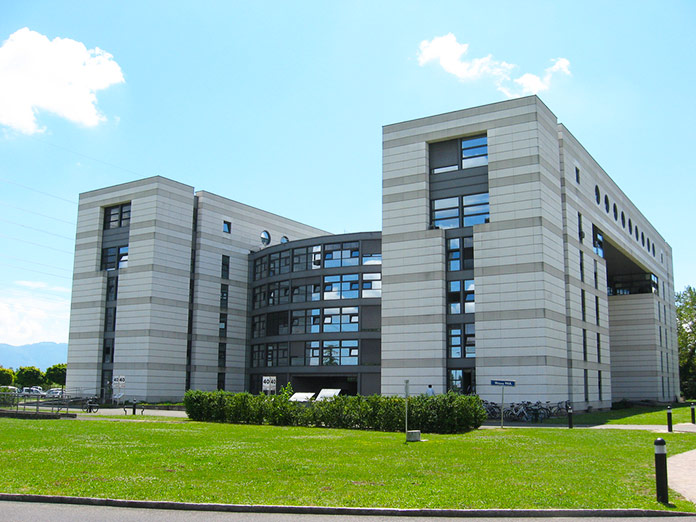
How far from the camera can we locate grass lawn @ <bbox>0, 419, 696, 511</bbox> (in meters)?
11.1

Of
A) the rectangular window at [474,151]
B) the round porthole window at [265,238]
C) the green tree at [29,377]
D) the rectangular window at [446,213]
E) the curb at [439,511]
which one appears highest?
the rectangular window at [474,151]

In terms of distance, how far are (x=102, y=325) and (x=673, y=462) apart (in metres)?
51.1

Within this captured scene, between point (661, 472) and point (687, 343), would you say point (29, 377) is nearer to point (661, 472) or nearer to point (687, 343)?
point (687, 343)

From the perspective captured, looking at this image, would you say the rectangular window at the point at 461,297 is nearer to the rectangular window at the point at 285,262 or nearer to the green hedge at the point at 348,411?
the green hedge at the point at 348,411

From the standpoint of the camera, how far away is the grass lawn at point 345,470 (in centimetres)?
1111

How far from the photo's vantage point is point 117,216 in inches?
2355

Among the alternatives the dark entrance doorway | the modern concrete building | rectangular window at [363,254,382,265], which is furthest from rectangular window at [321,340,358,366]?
rectangular window at [363,254,382,265]

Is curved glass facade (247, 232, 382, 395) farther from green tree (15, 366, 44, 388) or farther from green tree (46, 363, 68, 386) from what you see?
green tree (15, 366, 44, 388)

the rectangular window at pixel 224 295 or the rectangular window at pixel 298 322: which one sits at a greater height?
the rectangular window at pixel 224 295

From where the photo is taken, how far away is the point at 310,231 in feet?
243

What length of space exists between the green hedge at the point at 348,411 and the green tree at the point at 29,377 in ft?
287

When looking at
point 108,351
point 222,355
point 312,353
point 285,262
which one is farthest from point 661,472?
point 108,351

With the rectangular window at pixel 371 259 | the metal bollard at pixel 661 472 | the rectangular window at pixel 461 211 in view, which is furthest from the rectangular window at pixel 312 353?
the metal bollard at pixel 661 472

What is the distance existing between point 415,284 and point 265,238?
28.9 metres
